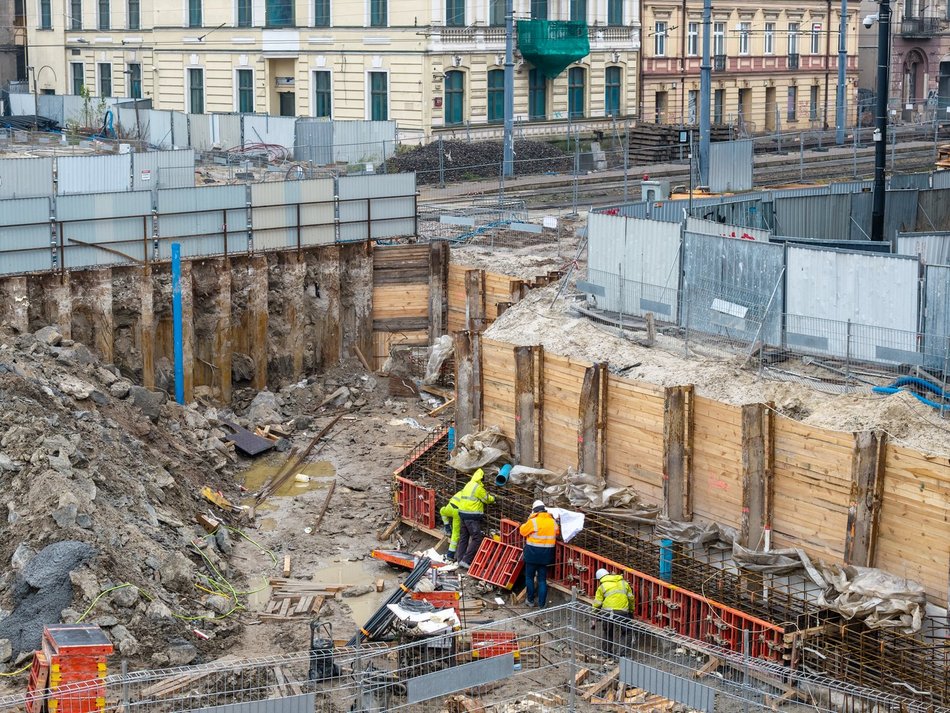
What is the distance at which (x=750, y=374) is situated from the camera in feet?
75.3

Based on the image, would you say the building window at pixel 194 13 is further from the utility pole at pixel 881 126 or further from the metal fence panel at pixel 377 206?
the utility pole at pixel 881 126

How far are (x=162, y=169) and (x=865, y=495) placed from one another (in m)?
25.3

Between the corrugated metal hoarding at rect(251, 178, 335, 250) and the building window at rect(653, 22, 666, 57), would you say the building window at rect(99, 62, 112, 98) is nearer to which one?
the building window at rect(653, 22, 666, 57)

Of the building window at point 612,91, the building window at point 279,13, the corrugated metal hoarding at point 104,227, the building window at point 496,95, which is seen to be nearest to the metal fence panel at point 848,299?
the corrugated metal hoarding at point 104,227

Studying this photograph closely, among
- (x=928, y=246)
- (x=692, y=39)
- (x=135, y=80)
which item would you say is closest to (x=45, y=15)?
(x=135, y=80)

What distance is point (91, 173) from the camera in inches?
1462

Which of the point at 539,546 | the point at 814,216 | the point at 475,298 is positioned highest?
the point at 814,216

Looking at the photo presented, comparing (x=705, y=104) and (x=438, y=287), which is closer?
(x=438, y=287)

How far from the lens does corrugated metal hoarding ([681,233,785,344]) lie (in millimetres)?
23203

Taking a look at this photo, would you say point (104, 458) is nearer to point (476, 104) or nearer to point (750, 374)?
point (750, 374)

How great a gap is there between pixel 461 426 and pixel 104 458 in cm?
660

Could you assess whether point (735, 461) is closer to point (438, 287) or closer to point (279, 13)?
point (438, 287)

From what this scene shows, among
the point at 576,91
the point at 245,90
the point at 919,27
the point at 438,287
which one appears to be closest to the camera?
the point at 438,287

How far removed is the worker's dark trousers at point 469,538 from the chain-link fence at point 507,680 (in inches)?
113
